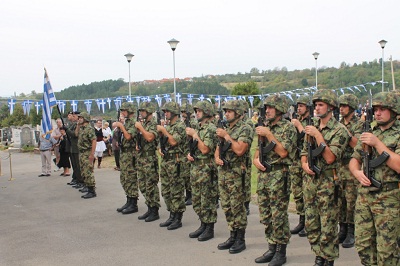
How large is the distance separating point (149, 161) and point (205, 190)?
1785mm

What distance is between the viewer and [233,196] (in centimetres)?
560

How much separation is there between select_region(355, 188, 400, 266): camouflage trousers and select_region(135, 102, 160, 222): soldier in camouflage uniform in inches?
170

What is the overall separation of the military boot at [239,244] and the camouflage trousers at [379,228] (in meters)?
2.05

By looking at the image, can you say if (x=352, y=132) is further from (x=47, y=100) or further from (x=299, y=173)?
(x=47, y=100)

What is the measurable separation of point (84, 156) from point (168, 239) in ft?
13.7

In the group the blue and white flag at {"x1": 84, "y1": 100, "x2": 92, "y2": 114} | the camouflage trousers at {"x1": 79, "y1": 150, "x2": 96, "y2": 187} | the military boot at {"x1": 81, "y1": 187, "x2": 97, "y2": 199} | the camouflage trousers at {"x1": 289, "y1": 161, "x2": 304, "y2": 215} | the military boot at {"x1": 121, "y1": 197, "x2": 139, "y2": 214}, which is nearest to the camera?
the camouflage trousers at {"x1": 289, "y1": 161, "x2": 304, "y2": 215}

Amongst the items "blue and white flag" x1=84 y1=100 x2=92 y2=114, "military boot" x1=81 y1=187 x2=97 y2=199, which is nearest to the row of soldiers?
"military boot" x1=81 y1=187 x2=97 y2=199

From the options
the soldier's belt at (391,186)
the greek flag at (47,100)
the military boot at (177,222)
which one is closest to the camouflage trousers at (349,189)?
the soldier's belt at (391,186)

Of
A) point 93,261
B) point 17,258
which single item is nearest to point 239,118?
point 93,261

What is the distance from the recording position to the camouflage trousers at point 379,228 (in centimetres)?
379

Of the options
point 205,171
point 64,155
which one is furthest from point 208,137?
point 64,155

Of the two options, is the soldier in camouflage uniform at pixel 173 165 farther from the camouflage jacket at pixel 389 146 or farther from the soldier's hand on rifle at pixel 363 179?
the camouflage jacket at pixel 389 146

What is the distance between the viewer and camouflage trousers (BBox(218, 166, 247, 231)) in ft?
18.4

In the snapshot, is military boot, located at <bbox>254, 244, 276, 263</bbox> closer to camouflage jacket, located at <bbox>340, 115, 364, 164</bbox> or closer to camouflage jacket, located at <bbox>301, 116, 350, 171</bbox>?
camouflage jacket, located at <bbox>301, 116, 350, 171</bbox>
